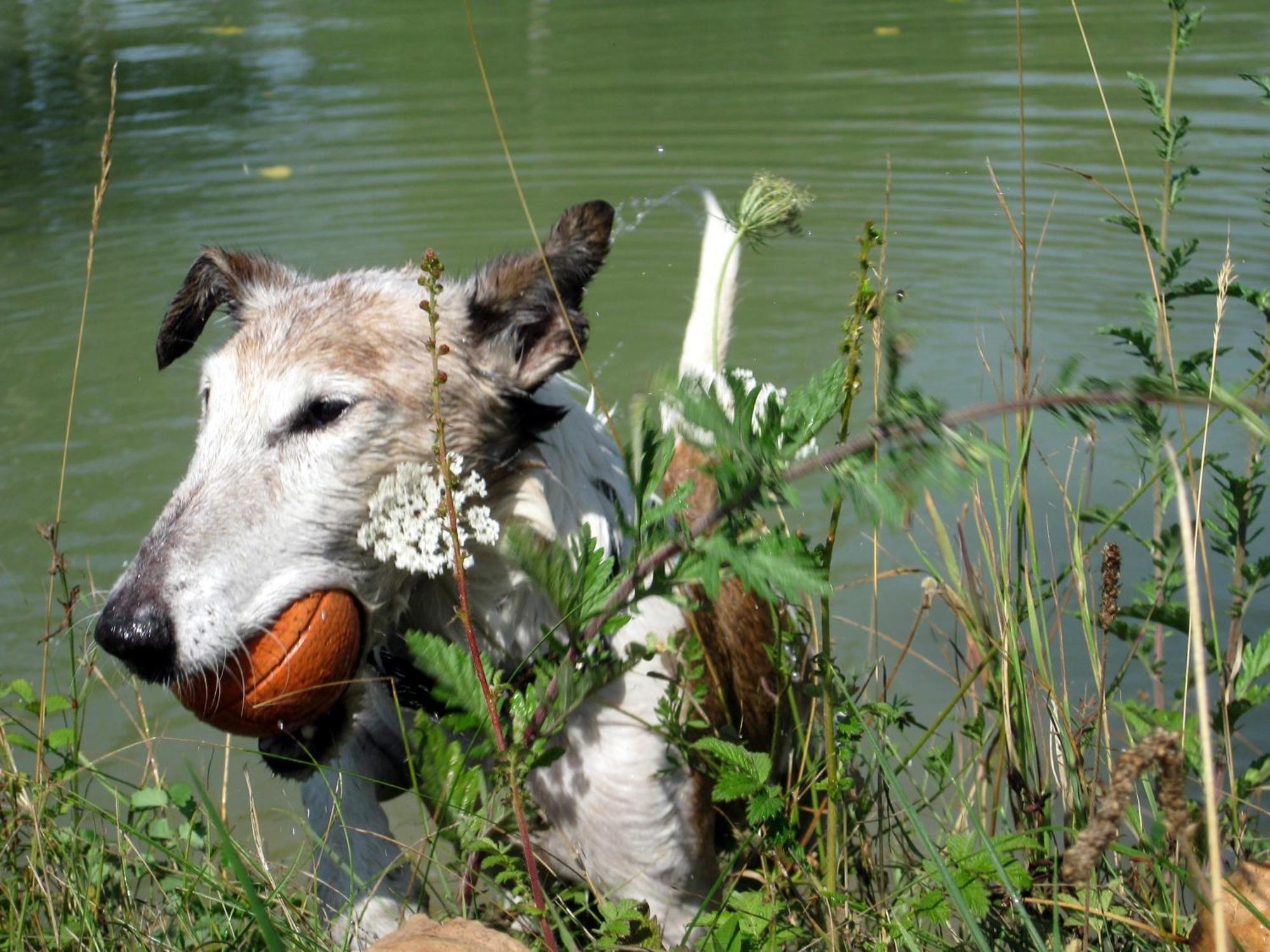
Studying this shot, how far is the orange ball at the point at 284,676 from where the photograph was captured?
94.9 inches

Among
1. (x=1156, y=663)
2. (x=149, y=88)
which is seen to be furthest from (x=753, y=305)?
(x=149, y=88)

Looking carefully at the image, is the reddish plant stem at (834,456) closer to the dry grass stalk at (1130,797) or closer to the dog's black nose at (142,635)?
the dry grass stalk at (1130,797)

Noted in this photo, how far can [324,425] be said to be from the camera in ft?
8.76

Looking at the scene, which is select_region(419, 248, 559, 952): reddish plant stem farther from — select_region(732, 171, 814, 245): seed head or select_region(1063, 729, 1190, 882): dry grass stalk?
select_region(732, 171, 814, 245): seed head

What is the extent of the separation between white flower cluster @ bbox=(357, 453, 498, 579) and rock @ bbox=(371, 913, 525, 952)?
571mm

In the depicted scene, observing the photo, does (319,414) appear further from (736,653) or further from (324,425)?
(736,653)

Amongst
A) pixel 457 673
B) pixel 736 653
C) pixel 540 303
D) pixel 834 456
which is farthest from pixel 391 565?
pixel 834 456

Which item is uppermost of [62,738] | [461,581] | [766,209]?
[766,209]

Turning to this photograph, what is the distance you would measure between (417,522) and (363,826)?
86 centimetres

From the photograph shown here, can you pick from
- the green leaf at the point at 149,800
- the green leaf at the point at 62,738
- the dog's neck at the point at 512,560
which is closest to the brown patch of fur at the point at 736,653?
the dog's neck at the point at 512,560

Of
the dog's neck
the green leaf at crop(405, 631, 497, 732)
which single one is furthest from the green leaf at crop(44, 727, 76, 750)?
the green leaf at crop(405, 631, 497, 732)

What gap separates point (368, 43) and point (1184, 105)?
6884 mm

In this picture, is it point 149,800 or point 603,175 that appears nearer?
point 149,800

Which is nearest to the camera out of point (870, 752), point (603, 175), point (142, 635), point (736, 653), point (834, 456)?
point (834, 456)
